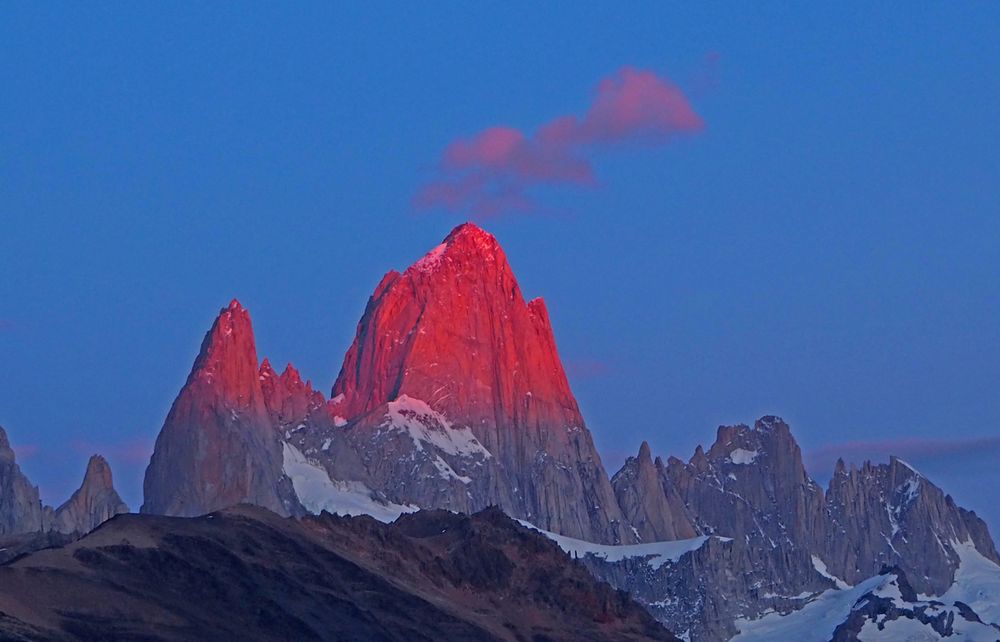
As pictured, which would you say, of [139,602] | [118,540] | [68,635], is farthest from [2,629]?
[118,540]

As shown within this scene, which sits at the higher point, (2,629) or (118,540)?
(118,540)

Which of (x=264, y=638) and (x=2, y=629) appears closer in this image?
(x=2, y=629)

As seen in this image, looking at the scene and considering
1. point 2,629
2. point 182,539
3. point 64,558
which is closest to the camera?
point 2,629

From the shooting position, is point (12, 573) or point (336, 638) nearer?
point (12, 573)

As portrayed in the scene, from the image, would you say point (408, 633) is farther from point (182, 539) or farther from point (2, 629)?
point (2, 629)

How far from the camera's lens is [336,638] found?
18812 centimetres

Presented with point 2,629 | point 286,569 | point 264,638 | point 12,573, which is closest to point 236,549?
point 286,569

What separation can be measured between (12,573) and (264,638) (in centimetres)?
1993

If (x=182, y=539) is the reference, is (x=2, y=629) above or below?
below

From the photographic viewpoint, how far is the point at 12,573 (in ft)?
561

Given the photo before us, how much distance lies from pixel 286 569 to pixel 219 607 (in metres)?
15.5

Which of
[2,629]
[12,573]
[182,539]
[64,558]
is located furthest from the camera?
[182,539]

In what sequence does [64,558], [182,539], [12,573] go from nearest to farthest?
[12,573] < [64,558] < [182,539]

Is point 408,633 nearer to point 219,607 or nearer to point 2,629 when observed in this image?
point 219,607
